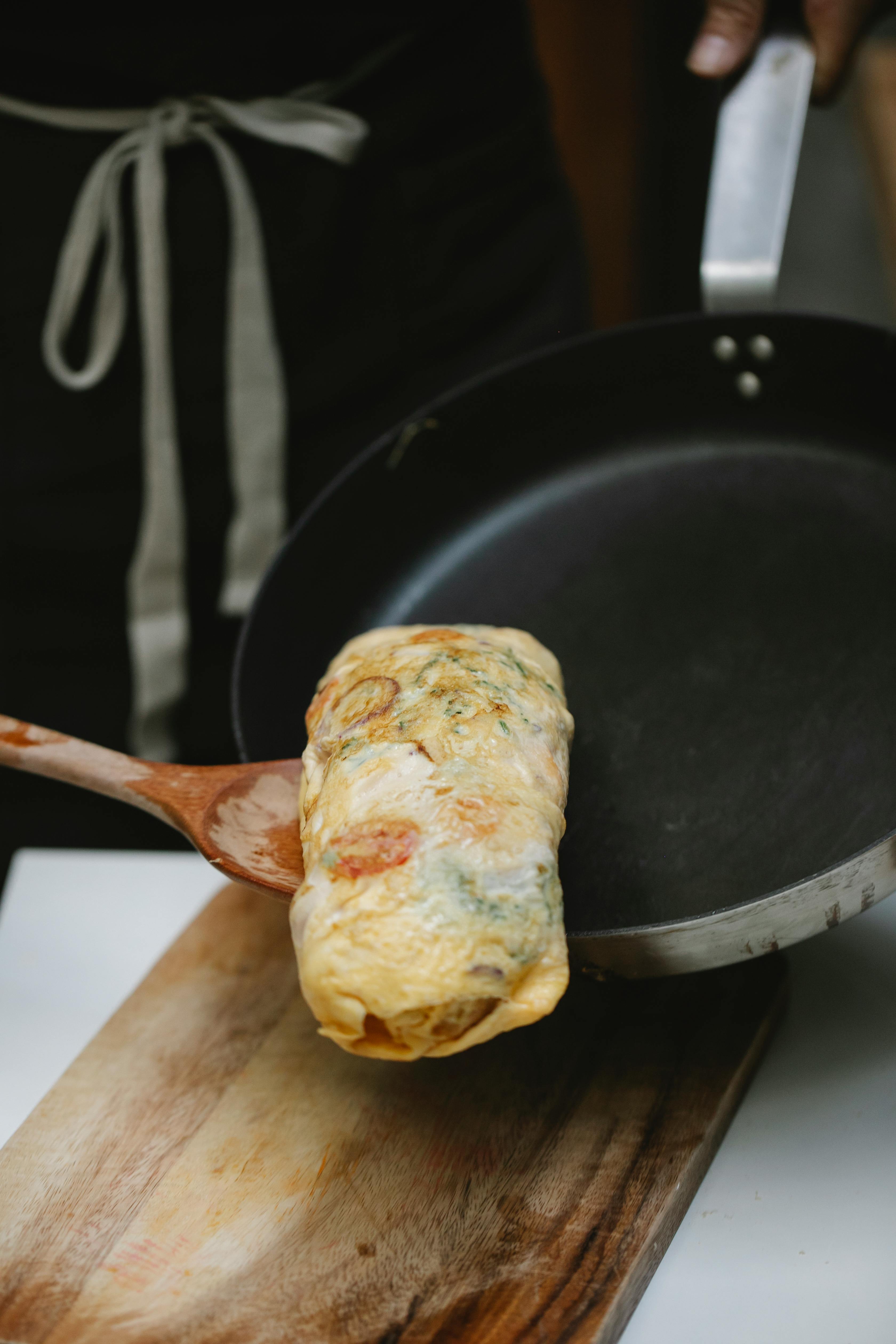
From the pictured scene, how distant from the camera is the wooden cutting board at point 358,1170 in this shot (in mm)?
615

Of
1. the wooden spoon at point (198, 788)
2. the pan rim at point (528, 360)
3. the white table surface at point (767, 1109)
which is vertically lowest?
the white table surface at point (767, 1109)

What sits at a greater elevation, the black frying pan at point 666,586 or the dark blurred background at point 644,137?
the dark blurred background at point 644,137

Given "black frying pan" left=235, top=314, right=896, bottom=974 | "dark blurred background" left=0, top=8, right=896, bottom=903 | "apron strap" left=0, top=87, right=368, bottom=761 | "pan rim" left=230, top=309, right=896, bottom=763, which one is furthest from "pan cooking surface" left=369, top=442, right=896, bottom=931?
"dark blurred background" left=0, top=8, right=896, bottom=903

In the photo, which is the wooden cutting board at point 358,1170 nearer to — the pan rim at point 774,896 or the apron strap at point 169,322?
the pan rim at point 774,896

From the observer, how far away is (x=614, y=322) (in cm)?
207

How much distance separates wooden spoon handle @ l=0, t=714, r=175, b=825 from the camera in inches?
28.5

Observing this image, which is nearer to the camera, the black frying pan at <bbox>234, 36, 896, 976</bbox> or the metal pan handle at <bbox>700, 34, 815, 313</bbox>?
the black frying pan at <bbox>234, 36, 896, 976</bbox>

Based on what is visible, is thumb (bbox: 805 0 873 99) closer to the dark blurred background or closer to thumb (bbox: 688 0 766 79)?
thumb (bbox: 688 0 766 79)

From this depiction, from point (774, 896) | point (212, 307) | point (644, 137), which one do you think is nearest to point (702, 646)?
point (774, 896)

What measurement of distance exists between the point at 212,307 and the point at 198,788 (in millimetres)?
577

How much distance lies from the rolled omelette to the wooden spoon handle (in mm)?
140

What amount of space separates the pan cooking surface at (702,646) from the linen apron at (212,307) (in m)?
0.26

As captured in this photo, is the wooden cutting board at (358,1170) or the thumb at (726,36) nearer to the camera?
the wooden cutting board at (358,1170)

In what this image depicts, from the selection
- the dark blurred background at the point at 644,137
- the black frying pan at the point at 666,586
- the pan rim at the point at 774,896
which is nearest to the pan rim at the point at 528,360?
the black frying pan at the point at 666,586
